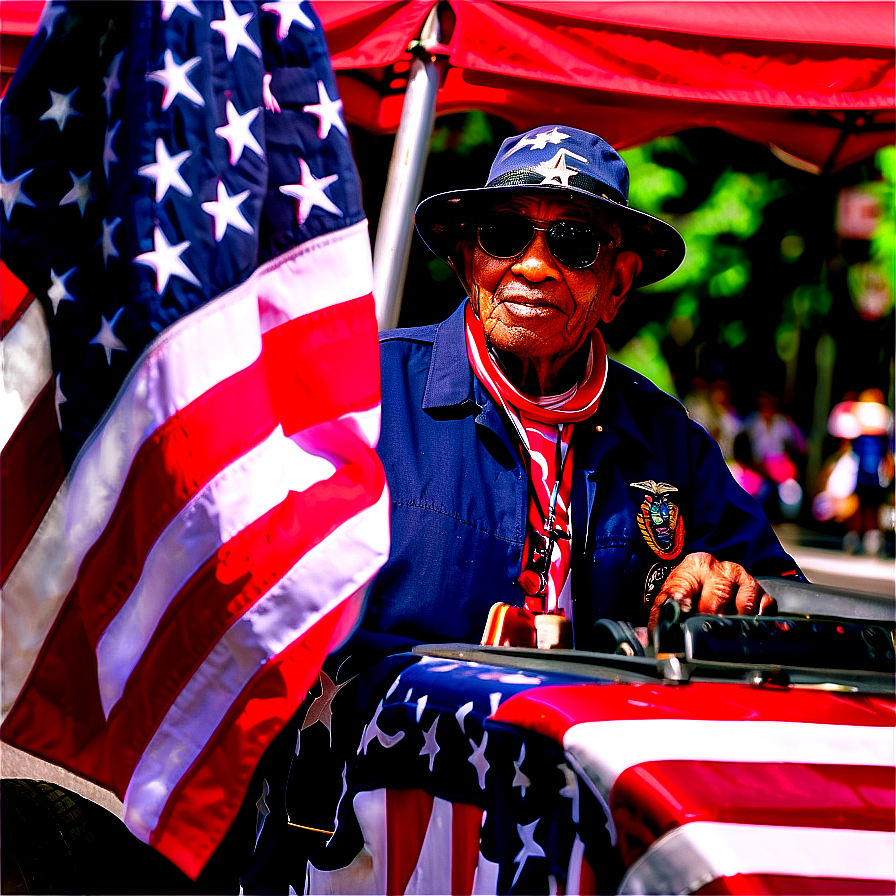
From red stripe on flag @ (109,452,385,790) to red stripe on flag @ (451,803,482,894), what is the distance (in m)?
0.47

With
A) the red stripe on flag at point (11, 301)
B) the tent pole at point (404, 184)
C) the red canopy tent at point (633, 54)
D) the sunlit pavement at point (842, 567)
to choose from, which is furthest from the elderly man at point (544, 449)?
the sunlit pavement at point (842, 567)

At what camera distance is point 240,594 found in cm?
184

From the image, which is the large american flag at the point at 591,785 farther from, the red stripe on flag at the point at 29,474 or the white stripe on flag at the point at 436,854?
the red stripe on flag at the point at 29,474

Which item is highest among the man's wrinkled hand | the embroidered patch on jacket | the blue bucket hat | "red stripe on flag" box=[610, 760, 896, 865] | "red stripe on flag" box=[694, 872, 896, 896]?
the blue bucket hat

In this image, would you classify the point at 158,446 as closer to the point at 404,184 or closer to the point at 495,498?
the point at 495,498

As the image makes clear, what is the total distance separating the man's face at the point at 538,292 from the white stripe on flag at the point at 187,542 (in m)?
0.92

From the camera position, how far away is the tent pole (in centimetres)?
399

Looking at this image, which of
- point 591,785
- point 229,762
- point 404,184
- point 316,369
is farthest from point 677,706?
point 404,184

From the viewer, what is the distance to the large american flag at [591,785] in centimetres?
138

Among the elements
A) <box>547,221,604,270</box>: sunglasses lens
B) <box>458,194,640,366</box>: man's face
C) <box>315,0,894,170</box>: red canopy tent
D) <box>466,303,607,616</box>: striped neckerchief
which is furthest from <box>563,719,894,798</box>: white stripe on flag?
<box>315,0,894,170</box>: red canopy tent

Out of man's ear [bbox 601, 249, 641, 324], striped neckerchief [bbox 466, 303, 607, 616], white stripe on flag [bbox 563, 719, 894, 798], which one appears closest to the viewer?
white stripe on flag [bbox 563, 719, 894, 798]

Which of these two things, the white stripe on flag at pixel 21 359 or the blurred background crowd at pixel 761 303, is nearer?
the white stripe on flag at pixel 21 359

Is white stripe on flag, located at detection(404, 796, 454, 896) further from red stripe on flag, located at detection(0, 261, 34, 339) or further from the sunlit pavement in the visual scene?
the sunlit pavement

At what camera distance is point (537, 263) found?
268 centimetres
